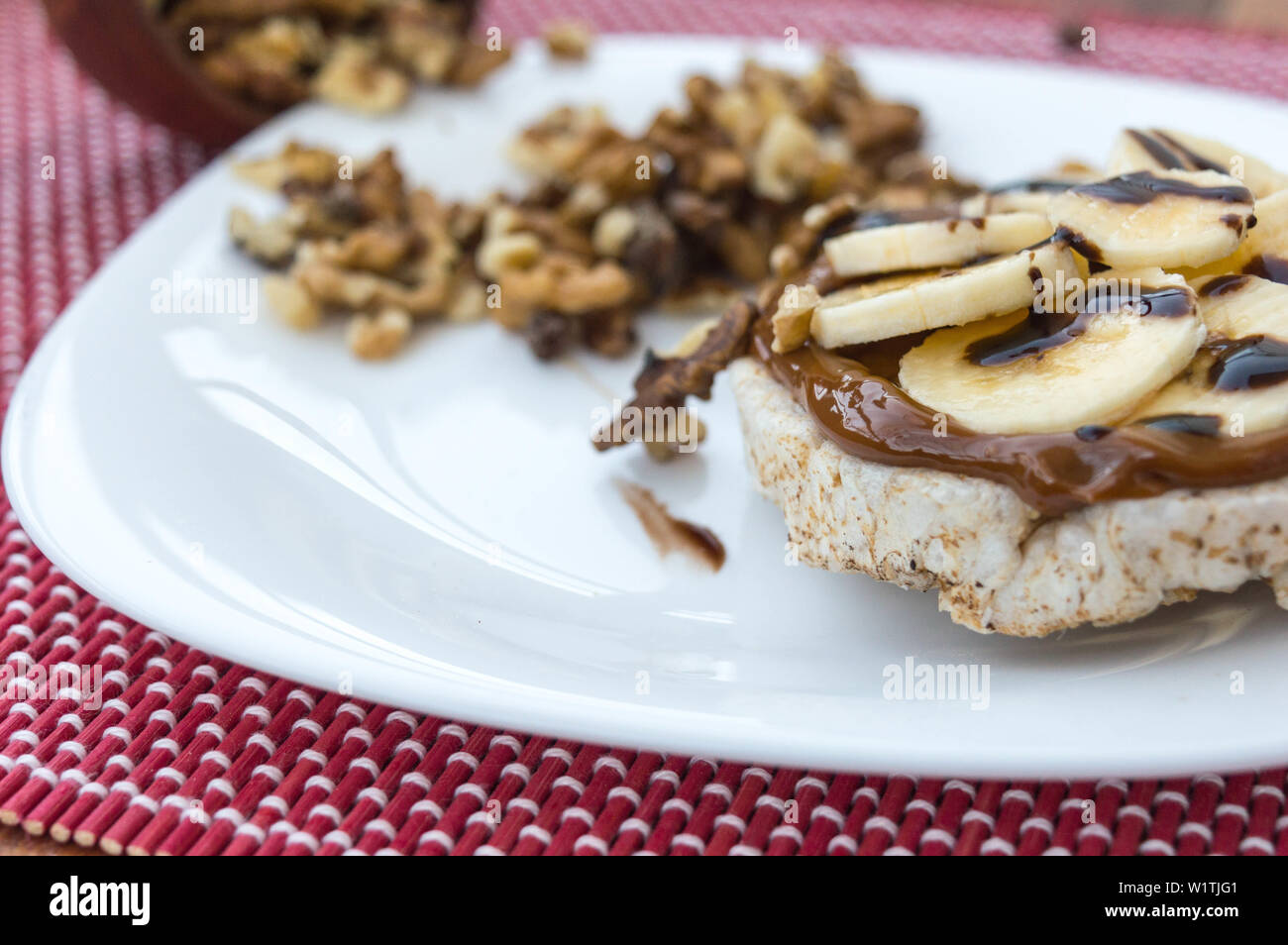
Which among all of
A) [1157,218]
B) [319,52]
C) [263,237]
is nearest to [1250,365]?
[1157,218]

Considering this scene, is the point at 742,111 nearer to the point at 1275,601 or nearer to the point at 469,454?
the point at 469,454

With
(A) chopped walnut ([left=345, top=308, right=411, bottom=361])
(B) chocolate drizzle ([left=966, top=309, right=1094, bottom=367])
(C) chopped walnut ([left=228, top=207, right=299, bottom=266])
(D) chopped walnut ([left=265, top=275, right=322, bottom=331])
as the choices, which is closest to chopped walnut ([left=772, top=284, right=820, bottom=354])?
(B) chocolate drizzle ([left=966, top=309, right=1094, bottom=367])

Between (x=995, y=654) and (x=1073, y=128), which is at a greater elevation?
(x=1073, y=128)

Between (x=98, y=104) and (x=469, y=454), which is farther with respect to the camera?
(x=98, y=104)

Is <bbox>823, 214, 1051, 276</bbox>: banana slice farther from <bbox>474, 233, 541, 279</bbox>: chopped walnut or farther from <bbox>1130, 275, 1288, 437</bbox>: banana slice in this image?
<bbox>474, 233, 541, 279</bbox>: chopped walnut

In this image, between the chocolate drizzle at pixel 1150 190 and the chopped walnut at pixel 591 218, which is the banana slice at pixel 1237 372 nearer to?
the chocolate drizzle at pixel 1150 190

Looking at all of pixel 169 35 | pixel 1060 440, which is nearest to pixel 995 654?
pixel 1060 440

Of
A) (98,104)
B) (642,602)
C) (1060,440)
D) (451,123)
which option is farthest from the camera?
(98,104)
